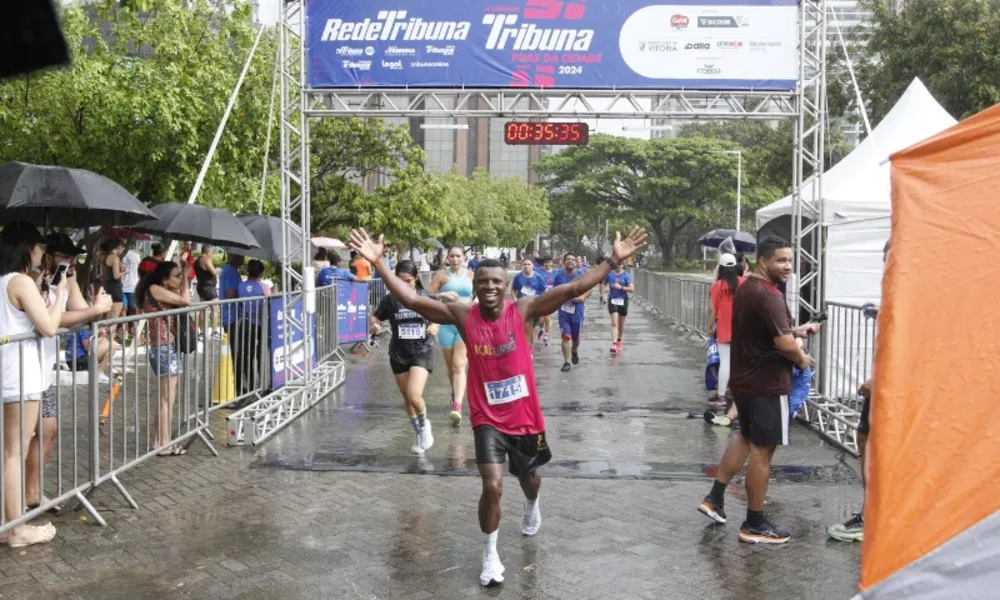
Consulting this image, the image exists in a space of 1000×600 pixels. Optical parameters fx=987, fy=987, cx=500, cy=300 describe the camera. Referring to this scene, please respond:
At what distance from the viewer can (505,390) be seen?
555 cm

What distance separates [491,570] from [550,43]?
7776mm

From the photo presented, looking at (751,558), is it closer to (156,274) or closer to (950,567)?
(950,567)

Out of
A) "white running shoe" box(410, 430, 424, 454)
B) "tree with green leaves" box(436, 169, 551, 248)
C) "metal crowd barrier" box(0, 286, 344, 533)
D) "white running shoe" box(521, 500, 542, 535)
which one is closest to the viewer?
"metal crowd barrier" box(0, 286, 344, 533)

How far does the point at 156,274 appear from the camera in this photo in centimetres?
845

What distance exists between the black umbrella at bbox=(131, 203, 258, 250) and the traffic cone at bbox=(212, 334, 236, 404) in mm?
1113

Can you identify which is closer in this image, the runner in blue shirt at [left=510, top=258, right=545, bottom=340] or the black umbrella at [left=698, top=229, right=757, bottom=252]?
the runner in blue shirt at [left=510, top=258, right=545, bottom=340]

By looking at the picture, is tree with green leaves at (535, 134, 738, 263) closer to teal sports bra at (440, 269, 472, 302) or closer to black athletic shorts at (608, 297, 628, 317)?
black athletic shorts at (608, 297, 628, 317)

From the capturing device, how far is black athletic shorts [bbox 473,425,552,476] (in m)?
5.46

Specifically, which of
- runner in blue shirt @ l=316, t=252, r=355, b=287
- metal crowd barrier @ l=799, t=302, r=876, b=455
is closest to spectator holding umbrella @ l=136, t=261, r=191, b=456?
metal crowd barrier @ l=799, t=302, r=876, b=455

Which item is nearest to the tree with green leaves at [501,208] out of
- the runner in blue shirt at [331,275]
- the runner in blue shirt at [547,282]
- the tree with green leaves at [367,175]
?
the tree with green leaves at [367,175]

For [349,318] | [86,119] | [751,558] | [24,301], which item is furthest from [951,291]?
[86,119]

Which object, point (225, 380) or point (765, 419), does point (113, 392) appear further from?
point (765, 419)

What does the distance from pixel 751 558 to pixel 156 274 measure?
544cm

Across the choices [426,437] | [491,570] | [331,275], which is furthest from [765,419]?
[331,275]
